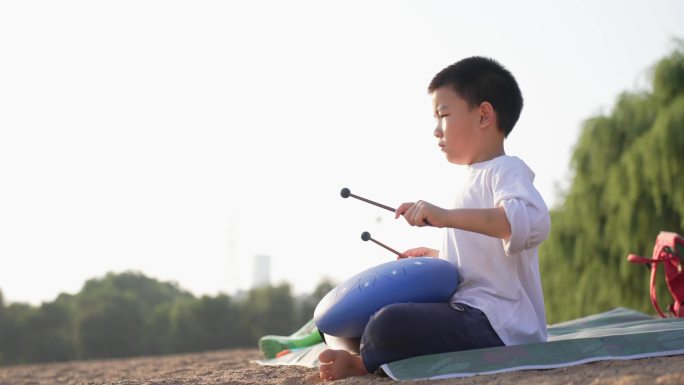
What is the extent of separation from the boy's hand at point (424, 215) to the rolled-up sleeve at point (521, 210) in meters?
0.20

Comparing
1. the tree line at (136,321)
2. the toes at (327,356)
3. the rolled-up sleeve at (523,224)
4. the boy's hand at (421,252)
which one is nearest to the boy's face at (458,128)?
the rolled-up sleeve at (523,224)

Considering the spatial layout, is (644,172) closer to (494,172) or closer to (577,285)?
(577,285)

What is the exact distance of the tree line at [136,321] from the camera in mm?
9688

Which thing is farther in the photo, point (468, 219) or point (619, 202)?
point (619, 202)

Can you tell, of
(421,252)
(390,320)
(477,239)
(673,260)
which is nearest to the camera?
(390,320)

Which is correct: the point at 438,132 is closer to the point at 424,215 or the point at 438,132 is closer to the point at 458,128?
the point at 458,128

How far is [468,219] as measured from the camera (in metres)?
2.64

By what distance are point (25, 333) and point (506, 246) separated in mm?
8201

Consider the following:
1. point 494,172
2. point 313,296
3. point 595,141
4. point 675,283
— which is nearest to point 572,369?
point 494,172

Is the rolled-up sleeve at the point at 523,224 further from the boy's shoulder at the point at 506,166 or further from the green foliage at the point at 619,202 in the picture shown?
the green foliage at the point at 619,202

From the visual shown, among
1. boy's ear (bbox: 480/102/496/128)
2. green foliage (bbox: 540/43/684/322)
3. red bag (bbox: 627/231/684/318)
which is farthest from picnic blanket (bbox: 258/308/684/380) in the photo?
green foliage (bbox: 540/43/684/322)

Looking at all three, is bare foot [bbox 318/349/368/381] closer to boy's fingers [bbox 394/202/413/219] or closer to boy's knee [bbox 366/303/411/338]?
boy's knee [bbox 366/303/411/338]

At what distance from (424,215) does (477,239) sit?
1.01 feet

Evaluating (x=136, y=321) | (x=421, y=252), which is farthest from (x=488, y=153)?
(x=136, y=321)
